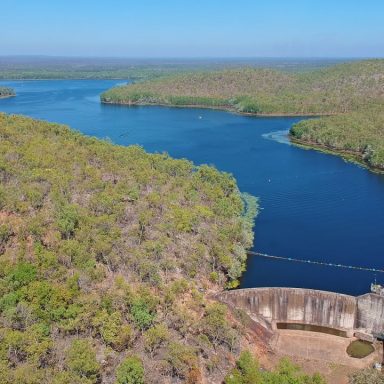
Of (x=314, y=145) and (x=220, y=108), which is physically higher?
(x=220, y=108)

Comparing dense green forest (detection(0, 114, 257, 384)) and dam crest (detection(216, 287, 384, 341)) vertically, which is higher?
dense green forest (detection(0, 114, 257, 384))

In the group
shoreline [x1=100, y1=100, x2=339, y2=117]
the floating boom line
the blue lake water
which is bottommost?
the floating boom line

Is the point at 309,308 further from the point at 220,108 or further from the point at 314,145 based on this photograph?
the point at 220,108

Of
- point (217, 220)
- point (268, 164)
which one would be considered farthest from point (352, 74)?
point (217, 220)

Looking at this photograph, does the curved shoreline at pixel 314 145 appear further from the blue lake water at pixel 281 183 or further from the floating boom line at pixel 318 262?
the floating boom line at pixel 318 262

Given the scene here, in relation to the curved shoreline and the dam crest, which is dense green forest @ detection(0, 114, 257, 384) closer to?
the dam crest

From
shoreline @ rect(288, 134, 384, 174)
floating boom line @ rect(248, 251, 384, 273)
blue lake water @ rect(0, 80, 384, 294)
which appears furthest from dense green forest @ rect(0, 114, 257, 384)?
shoreline @ rect(288, 134, 384, 174)

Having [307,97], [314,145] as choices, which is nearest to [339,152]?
[314,145]
